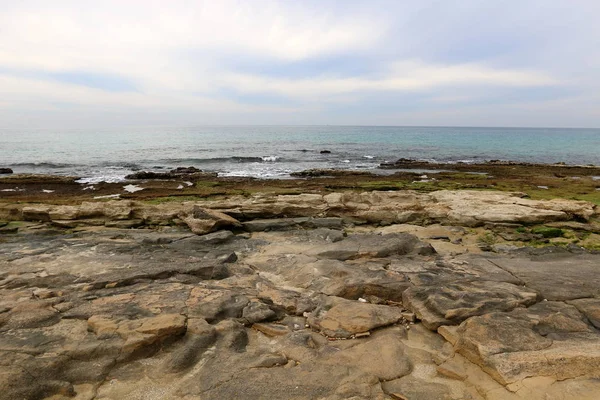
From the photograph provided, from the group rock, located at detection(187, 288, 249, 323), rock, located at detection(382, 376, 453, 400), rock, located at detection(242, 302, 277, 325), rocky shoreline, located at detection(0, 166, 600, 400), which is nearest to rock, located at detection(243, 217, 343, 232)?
rocky shoreline, located at detection(0, 166, 600, 400)

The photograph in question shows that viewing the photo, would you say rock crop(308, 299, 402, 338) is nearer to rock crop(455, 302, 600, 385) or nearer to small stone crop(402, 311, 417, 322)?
small stone crop(402, 311, 417, 322)

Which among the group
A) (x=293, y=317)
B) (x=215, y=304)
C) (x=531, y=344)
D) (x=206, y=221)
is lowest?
(x=293, y=317)

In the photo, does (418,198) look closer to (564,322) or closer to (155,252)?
(564,322)

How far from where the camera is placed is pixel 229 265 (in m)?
8.96

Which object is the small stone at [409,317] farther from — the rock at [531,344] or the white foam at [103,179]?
the white foam at [103,179]

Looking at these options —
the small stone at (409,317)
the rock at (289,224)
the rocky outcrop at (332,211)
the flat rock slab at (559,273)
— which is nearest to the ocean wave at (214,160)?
the rocky outcrop at (332,211)

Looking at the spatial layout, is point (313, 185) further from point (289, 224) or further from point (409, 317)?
point (409, 317)

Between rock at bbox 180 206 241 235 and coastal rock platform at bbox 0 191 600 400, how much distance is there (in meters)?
0.15

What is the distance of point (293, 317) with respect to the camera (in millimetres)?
6625

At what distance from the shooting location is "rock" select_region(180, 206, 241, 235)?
11.8 meters

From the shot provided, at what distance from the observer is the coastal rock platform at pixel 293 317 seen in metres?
4.64

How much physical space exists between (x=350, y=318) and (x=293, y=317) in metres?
1.10

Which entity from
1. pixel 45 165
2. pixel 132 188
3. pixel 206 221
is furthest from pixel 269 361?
pixel 45 165

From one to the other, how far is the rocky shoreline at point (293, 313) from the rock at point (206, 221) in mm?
64
